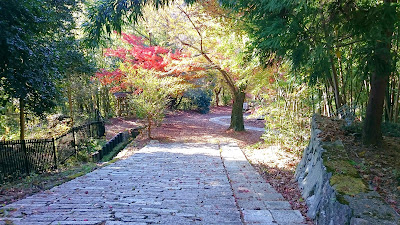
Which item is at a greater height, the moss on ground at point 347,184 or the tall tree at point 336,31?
the tall tree at point 336,31

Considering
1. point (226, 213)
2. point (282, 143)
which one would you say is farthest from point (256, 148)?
point (226, 213)

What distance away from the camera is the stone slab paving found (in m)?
2.90

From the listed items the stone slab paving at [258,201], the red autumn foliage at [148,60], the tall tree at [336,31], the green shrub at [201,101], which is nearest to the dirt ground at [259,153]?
the stone slab paving at [258,201]

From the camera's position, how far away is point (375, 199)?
2.32m

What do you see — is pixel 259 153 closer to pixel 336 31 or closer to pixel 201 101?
pixel 336 31

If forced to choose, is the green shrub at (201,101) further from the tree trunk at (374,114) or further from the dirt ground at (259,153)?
the tree trunk at (374,114)

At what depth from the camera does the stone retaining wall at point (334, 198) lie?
209 centimetres

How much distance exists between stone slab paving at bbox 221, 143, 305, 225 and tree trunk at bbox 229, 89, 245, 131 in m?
6.28

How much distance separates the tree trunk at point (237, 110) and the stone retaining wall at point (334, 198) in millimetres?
7443

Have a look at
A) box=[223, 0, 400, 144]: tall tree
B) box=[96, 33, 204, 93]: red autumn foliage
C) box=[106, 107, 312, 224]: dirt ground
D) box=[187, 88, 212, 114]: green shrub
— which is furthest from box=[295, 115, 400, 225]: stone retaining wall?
box=[187, 88, 212, 114]: green shrub

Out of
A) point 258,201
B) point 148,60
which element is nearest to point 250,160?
point 258,201

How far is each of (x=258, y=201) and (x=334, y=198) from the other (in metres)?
1.23

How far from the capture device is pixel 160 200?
3.55 m

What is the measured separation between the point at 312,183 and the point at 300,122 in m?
3.39
